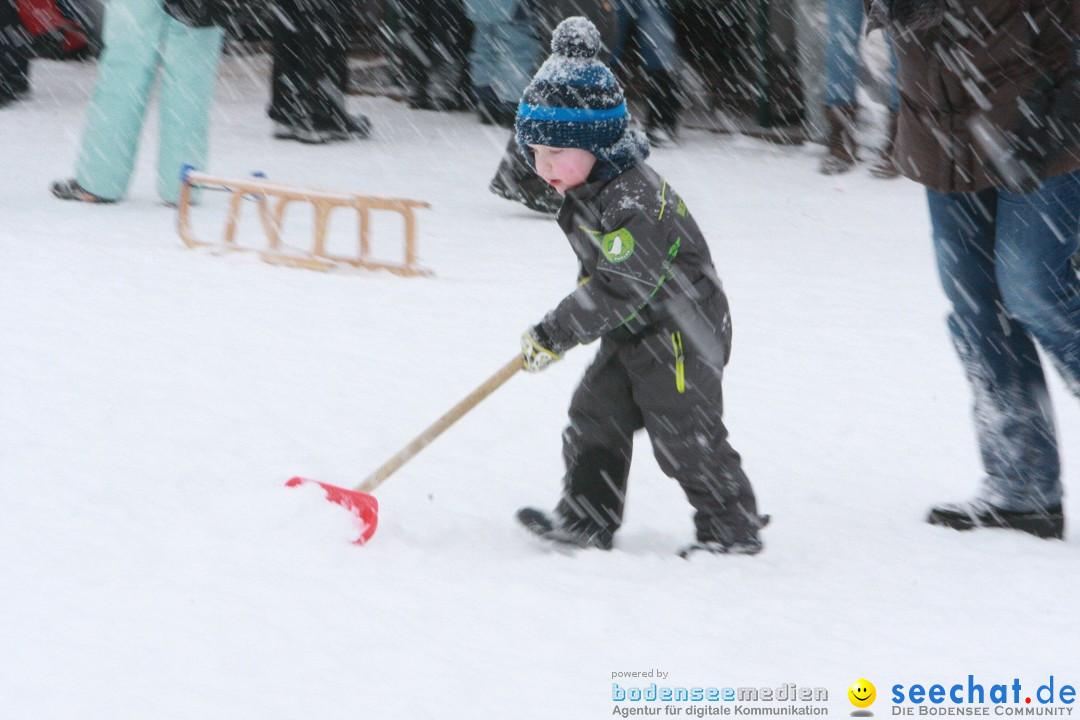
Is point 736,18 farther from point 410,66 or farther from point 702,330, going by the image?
point 702,330

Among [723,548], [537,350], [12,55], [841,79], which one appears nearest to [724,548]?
[723,548]

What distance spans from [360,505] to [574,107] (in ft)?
2.89

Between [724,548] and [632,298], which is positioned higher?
[632,298]

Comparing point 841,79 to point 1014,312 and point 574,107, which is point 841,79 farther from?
point 574,107

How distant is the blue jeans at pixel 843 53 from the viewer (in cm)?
657

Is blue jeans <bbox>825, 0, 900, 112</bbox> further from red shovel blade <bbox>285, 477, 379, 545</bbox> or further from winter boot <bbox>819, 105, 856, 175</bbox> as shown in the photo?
red shovel blade <bbox>285, 477, 379, 545</bbox>

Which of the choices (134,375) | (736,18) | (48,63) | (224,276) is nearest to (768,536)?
(134,375)

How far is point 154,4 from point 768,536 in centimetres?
377

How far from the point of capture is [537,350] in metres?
2.58

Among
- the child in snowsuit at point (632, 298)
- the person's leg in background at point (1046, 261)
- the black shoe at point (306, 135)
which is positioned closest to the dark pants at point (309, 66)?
the black shoe at point (306, 135)

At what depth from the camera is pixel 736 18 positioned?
336 inches

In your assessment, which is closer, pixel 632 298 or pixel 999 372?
pixel 632 298

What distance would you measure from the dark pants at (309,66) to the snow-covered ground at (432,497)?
1866mm

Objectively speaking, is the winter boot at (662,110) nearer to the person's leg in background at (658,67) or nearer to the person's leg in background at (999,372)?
the person's leg in background at (658,67)
